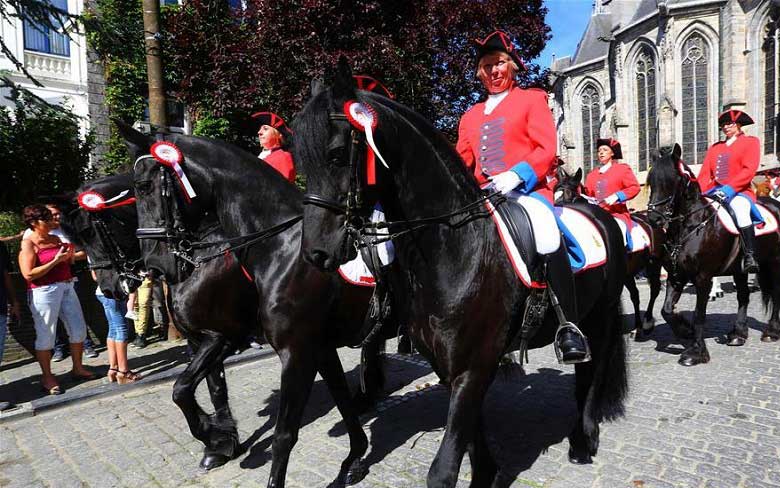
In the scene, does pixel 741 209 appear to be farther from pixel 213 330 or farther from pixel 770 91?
pixel 770 91

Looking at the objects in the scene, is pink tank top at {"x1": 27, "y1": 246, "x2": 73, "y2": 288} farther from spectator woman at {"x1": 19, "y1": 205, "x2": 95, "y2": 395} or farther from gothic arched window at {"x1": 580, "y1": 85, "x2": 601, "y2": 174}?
gothic arched window at {"x1": 580, "y1": 85, "x2": 601, "y2": 174}

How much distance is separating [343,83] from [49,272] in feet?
20.8

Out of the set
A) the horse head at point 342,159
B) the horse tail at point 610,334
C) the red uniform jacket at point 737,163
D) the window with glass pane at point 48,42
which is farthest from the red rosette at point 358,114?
the window with glass pane at point 48,42

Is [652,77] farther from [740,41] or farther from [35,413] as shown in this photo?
[35,413]

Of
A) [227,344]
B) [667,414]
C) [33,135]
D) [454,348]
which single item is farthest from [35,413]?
[33,135]

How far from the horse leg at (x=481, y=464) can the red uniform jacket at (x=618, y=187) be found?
16.3 feet

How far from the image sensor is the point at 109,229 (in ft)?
15.3

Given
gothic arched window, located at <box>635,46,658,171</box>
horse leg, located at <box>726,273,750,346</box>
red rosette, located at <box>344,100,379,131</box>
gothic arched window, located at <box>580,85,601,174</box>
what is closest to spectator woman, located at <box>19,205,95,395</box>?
red rosette, located at <box>344,100,379,131</box>

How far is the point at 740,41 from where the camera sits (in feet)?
95.8

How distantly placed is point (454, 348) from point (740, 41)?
116 ft

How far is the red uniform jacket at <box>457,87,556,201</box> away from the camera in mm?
2896

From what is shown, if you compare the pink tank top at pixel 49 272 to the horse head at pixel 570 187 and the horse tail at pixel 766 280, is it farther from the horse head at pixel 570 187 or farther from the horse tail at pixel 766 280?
the horse tail at pixel 766 280

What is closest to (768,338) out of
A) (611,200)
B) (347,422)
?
(611,200)

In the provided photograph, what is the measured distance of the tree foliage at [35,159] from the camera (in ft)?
35.5
